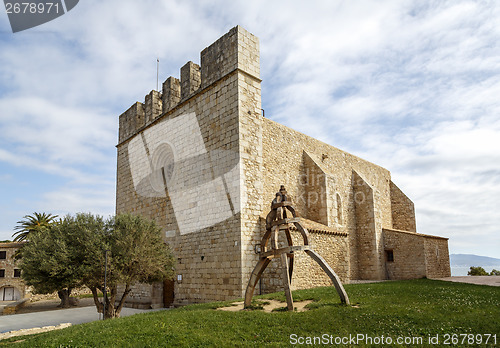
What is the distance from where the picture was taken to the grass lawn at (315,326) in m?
5.94

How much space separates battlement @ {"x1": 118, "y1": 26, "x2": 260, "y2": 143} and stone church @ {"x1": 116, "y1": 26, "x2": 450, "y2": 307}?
5 centimetres

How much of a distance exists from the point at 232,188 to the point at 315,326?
6960mm

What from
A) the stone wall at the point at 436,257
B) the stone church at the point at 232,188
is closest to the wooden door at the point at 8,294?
the stone church at the point at 232,188

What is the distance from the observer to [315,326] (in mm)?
6512

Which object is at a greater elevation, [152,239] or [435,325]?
[152,239]

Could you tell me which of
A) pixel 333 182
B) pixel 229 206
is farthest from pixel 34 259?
pixel 333 182

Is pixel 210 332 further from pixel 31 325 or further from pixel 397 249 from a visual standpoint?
pixel 397 249

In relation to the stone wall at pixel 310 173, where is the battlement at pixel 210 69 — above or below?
above

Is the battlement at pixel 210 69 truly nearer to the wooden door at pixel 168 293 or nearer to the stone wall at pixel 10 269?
the wooden door at pixel 168 293

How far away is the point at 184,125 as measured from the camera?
15703 millimetres

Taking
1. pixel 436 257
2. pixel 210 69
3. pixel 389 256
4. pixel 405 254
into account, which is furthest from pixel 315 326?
pixel 436 257

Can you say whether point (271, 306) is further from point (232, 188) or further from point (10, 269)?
point (10, 269)

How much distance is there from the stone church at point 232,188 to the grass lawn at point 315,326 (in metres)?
4.61

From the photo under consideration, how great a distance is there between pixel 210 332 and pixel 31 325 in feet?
34.6
